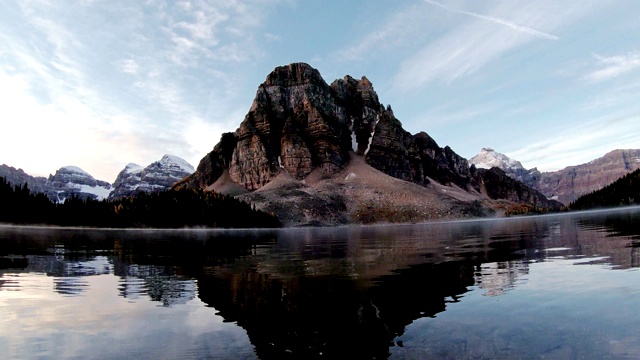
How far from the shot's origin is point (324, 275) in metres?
25.7

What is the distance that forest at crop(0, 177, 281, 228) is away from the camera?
15750cm

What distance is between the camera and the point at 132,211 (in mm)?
172375

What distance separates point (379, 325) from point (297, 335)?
10.2 ft

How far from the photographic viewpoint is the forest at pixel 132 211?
517 feet

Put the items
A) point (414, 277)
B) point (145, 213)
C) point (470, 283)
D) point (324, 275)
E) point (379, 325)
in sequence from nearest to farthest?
point (379, 325) → point (470, 283) → point (414, 277) → point (324, 275) → point (145, 213)

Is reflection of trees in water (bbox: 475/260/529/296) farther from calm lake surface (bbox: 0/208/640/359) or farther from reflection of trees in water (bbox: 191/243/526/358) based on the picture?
reflection of trees in water (bbox: 191/243/526/358)

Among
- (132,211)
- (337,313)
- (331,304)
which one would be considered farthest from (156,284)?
(132,211)

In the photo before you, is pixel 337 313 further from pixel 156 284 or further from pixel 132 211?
pixel 132 211

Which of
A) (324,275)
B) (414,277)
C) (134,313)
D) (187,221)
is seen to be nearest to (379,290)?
(414,277)

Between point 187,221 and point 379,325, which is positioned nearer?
point 379,325

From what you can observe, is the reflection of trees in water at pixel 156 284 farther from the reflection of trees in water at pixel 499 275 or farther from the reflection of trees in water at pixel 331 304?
the reflection of trees in water at pixel 499 275

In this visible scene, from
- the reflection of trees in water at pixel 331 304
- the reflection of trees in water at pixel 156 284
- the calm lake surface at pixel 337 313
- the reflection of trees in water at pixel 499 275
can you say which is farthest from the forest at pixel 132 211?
the reflection of trees in water at pixel 499 275

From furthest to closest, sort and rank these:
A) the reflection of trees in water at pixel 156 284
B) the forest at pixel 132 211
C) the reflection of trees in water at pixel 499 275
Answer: the forest at pixel 132 211
the reflection of trees in water at pixel 156 284
the reflection of trees in water at pixel 499 275

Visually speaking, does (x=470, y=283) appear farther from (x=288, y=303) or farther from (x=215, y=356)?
(x=215, y=356)
